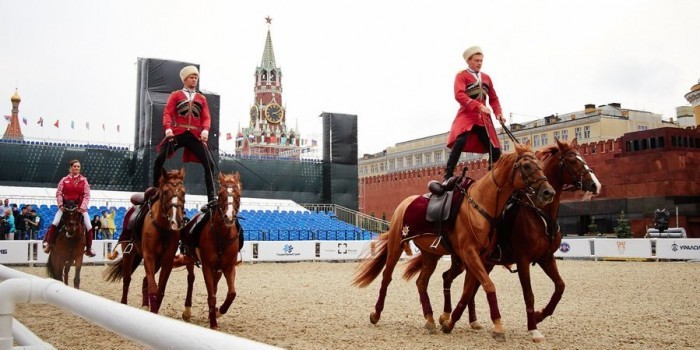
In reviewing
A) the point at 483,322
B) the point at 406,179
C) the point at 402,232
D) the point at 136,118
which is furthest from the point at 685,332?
the point at 406,179

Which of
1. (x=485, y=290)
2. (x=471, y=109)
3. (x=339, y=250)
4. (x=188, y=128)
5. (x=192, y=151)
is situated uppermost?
(x=471, y=109)

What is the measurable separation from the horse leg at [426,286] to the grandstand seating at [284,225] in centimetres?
1915

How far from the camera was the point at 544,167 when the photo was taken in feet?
24.1

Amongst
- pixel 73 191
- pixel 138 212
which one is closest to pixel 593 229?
pixel 73 191

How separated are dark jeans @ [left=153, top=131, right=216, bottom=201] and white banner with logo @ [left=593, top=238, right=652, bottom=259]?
67.8 feet

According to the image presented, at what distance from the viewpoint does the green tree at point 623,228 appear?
112 ft

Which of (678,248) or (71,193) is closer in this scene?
(71,193)

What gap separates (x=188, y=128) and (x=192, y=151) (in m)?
0.34

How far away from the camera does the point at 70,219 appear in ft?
35.7

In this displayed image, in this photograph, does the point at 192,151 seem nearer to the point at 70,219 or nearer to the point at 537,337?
the point at 70,219

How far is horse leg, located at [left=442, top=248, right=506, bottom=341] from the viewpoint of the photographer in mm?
6359

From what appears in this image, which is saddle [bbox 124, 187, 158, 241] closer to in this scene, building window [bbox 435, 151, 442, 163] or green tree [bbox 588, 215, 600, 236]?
green tree [bbox 588, 215, 600, 236]

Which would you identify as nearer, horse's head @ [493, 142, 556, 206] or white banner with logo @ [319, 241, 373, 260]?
horse's head @ [493, 142, 556, 206]

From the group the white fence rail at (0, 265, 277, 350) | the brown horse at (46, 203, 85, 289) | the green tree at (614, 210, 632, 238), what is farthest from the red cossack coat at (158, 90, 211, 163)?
the green tree at (614, 210, 632, 238)
